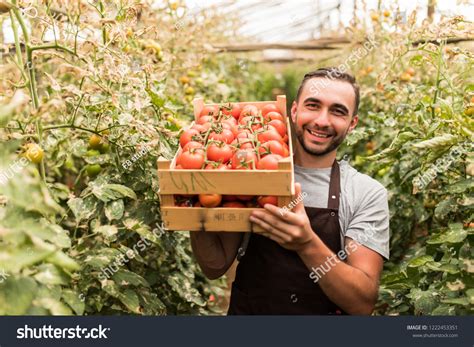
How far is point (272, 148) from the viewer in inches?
63.9

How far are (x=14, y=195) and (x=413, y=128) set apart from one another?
1.76 m

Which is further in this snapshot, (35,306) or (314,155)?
(314,155)

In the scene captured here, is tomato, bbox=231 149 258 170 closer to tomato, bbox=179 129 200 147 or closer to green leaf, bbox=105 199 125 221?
tomato, bbox=179 129 200 147

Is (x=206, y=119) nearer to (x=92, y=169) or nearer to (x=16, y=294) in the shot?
(x=92, y=169)

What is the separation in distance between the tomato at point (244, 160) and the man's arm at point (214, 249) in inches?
12.7

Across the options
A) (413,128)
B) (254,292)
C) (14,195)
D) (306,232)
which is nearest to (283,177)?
(306,232)

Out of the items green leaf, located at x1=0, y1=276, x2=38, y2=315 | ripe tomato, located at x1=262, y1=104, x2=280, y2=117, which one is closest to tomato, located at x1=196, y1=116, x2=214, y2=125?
ripe tomato, located at x1=262, y1=104, x2=280, y2=117

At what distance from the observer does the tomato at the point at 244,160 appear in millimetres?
1529

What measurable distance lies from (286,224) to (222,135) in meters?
0.35

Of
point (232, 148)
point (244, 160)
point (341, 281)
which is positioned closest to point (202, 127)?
point (232, 148)

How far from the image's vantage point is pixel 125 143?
6.46 ft

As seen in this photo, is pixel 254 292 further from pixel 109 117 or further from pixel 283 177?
pixel 109 117

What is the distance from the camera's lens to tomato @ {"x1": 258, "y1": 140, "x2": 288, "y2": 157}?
161 centimetres

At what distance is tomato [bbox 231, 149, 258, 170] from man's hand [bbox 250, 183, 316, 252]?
13cm
